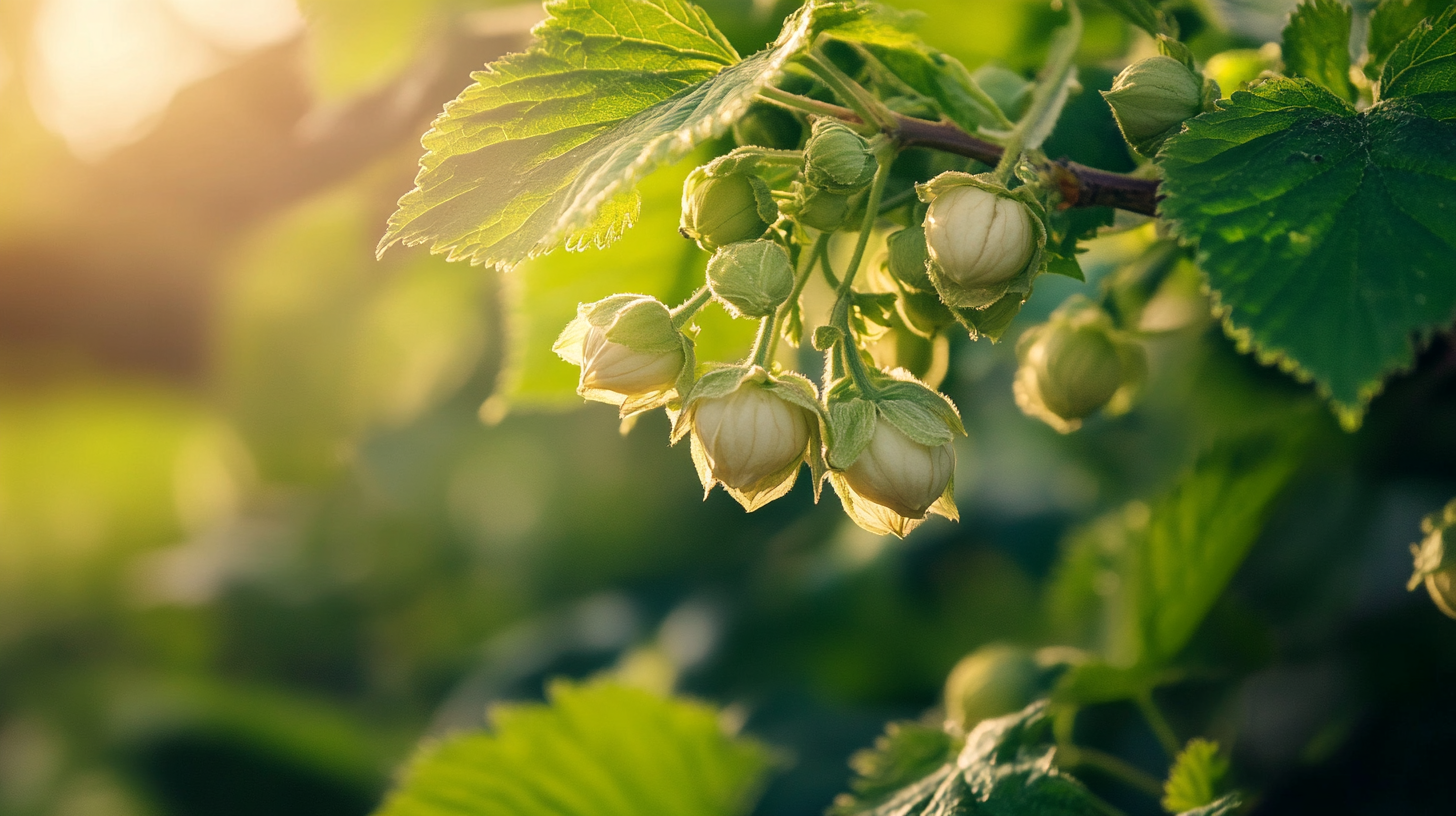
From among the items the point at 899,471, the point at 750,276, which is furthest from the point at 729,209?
the point at 899,471

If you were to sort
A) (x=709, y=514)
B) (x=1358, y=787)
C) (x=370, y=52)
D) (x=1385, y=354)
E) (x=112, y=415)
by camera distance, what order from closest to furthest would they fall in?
1. (x=1385, y=354)
2. (x=1358, y=787)
3. (x=370, y=52)
4. (x=709, y=514)
5. (x=112, y=415)

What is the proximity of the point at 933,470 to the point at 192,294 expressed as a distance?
1992mm

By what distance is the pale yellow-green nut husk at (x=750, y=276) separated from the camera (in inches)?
18.0

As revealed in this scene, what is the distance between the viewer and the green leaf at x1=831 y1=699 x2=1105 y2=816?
61 cm

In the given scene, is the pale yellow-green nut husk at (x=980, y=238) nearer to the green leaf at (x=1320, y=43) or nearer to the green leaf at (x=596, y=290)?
the green leaf at (x=1320, y=43)

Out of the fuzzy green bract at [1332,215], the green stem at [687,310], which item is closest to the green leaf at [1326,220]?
the fuzzy green bract at [1332,215]

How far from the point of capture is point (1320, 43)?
1.71ft

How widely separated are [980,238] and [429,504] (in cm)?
183

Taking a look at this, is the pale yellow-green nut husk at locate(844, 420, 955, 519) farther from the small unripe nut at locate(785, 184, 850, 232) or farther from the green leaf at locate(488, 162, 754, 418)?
the green leaf at locate(488, 162, 754, 418)

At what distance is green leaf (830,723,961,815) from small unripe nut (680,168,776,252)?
403 millimetres

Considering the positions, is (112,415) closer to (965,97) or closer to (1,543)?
(1,543)

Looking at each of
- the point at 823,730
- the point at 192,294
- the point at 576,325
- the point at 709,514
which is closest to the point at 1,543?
the point at 192,294

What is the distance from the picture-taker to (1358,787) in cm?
77

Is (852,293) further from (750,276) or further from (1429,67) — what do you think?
(1429,67)
